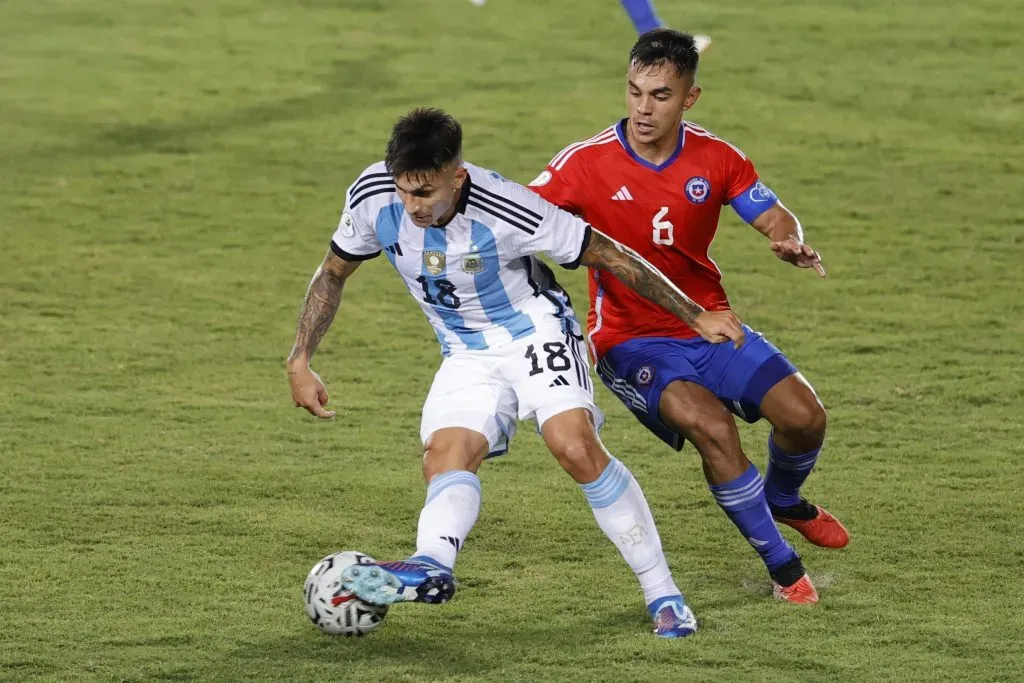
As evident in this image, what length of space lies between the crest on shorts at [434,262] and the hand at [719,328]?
0.76 meters

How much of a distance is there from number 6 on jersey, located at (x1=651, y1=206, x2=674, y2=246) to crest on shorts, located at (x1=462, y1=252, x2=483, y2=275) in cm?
70

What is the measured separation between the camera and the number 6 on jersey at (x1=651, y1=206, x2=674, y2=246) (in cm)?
500

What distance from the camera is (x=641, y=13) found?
1108cm

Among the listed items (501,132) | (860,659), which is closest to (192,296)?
(501,132)

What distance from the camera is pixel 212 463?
242 inches

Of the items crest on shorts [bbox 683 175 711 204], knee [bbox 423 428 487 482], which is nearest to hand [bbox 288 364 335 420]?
knee [bbox 423 428 487 482]

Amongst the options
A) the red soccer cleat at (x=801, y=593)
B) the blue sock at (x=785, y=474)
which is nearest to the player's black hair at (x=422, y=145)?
the blue sock at (x=785, y=474)

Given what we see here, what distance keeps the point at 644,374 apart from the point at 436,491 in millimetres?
842

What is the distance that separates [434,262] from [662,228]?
827 millimetres

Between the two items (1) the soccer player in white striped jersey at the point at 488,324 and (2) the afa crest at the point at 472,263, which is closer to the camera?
(1) the soccer player in white striped jersey at the point at 488,324

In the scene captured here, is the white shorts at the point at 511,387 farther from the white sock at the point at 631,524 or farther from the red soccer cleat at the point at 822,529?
the red soccer cleat at the point at 822,529

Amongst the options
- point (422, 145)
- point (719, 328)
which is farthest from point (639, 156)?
point (422, 145)

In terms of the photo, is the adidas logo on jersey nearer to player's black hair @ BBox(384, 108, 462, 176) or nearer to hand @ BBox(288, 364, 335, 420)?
player's black hair @ BBox(384, 108, 462, 176)

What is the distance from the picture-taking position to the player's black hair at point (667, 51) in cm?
490
